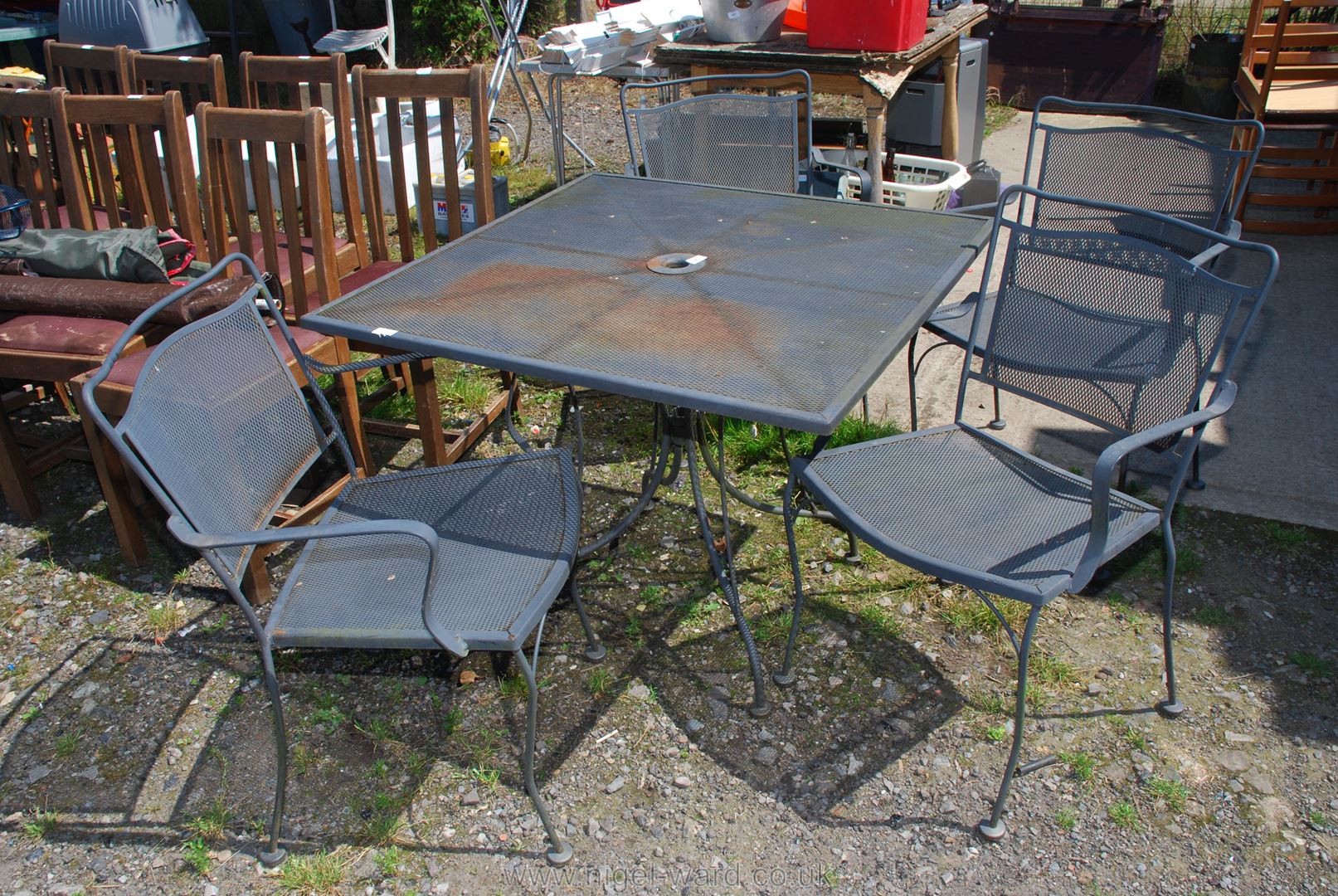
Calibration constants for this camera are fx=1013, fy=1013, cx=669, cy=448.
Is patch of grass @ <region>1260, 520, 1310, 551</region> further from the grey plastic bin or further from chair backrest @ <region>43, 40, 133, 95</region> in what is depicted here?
the grey plastic bin

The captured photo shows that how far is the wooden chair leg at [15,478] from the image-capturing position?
3.23 meters

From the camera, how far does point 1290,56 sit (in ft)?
17.4

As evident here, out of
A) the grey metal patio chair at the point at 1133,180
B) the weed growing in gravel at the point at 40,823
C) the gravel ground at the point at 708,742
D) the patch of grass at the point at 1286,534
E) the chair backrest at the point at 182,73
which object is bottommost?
the weed growing in gravel at the point at 40,823

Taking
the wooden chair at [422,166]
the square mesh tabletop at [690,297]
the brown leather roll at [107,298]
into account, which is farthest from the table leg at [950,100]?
the brown leather roll at [107,298]

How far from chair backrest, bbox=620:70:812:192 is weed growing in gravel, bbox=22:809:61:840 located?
8.78 ft

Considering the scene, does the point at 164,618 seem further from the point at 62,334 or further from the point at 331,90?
the point at 331,90

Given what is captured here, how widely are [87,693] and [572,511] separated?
1.45m

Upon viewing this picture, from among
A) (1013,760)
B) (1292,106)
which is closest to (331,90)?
(1013,760)

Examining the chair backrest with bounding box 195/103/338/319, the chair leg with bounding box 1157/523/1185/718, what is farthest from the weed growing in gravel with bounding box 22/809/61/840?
the chair leg with bounding box 1157/523/1185/718

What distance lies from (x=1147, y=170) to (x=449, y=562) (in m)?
2.71

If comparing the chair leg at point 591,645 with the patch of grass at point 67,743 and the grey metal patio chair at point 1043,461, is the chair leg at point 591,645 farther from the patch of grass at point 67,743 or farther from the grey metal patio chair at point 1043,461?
the patch of grass at point 67,743

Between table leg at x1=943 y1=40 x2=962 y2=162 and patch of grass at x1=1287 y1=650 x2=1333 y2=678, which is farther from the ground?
table leg at x1=943 y1=40 x2=962 y2=162

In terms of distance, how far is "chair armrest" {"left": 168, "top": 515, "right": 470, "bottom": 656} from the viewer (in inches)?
69.4

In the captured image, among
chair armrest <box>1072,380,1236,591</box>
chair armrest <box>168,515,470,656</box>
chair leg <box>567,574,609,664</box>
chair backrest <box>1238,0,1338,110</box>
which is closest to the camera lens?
chair armrest <box>168,515,470,656</box>
